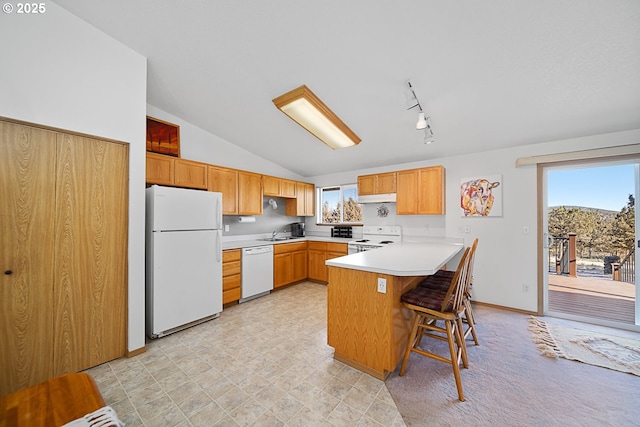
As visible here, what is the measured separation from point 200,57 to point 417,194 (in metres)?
3.36

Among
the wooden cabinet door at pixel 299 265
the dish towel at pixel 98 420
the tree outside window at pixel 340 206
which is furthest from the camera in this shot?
the tree outside window at pixel 340 206

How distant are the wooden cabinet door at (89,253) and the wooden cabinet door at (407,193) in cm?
363

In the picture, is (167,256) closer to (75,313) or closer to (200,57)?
(75,313)

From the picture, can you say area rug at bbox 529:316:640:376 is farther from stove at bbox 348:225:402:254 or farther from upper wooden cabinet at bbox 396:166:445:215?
stove at bbox 348:225:402:254

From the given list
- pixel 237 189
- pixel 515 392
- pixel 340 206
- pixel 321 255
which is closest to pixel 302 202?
pixel 340 206

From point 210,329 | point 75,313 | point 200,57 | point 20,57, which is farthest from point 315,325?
point 20,57

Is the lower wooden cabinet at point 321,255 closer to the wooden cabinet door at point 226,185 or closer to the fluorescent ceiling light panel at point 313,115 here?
the wooden cabinet door at point 226,185

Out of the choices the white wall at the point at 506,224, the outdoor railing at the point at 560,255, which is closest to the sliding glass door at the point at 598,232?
the white wall at the point at 506,224

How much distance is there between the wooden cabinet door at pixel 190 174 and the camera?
10.3 ft

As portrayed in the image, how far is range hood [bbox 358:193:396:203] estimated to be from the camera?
400cm

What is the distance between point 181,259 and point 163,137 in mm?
1733

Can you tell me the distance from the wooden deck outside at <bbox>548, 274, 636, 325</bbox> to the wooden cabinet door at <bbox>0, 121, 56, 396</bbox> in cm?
550

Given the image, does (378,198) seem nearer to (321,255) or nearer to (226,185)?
(321,255)

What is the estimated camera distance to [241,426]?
1454mm
